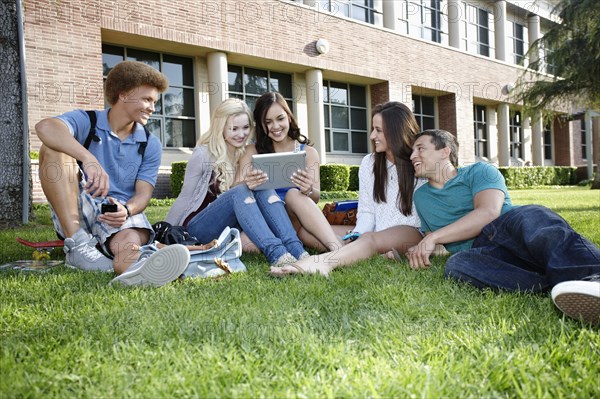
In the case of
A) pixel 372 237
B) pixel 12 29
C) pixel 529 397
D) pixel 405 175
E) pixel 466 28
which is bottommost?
pixel 529 397

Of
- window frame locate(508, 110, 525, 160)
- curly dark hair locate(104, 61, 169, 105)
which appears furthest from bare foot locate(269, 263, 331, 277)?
window frame locate(508, 110, 525, 160)

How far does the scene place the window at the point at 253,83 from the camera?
47.0ft

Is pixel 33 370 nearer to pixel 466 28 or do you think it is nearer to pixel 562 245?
pixel 562 245

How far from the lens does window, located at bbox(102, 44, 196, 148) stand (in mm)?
12570

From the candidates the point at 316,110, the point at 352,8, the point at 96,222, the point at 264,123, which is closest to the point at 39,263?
the point at 96,222

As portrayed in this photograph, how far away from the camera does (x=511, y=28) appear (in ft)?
79.3

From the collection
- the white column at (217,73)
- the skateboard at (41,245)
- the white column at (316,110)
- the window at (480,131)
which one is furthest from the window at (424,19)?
the skateboard at (41,245)

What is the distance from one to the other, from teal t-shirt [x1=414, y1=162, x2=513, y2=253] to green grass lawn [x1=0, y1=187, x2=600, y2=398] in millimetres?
644

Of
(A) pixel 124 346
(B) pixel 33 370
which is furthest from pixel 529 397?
(B) pixel 33 370

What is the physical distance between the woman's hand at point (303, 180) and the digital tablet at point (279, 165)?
29 millimetres

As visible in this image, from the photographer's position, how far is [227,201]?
11.9ft

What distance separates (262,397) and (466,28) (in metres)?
22.8

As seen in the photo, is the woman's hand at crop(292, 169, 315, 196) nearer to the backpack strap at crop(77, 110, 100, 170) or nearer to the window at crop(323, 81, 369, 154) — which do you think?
the backpack strap at crop(77, 110, 100, 170)

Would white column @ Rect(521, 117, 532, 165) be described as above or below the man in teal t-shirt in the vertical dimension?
above
